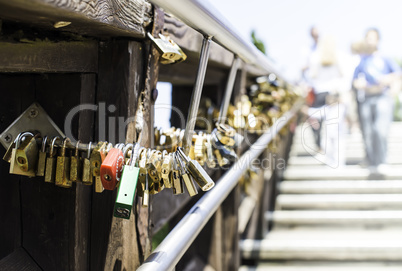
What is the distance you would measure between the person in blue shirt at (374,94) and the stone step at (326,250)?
1654 millimetres

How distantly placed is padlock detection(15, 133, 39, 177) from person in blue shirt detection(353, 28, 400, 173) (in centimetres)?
375

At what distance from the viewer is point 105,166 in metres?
0.87

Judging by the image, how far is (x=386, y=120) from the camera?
→ 14.2 ft

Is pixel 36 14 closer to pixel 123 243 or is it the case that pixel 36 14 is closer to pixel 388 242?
pixel 123 243

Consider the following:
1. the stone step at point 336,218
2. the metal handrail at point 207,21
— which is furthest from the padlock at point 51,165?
the stone step at point 336,218

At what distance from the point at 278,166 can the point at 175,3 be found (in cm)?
333

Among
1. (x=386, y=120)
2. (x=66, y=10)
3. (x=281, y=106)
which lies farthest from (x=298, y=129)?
(x=66, y=10)

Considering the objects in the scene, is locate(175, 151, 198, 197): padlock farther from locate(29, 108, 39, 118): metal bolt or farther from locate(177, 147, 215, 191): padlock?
locate(29, 108, 39, 118): metal bolt

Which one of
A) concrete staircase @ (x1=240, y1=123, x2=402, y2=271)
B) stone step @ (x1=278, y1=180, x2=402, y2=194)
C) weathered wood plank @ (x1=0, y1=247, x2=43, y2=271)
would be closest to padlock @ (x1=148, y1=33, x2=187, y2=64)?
weathered wood plank @ (x1=0, y1=247, x2=43, y2=271)

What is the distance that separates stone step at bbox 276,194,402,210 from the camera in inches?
136

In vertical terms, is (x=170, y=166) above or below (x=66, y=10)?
below

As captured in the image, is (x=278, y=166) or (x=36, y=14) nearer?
(x=36, y=14)

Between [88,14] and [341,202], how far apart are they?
3035 mm

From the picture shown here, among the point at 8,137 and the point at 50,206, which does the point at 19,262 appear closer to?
the point at 50,206
